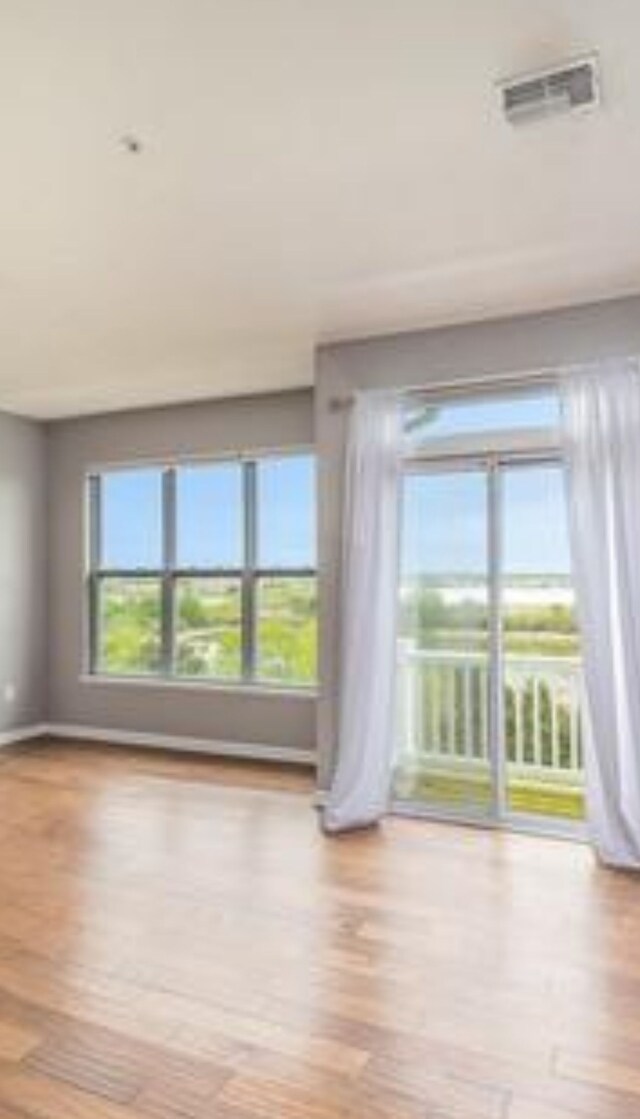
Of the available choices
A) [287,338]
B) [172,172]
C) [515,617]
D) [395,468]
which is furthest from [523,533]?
[172,172]

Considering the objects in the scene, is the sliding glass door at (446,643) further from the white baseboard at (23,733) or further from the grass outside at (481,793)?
the white baseboard at (23,733)

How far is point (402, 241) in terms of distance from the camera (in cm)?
305

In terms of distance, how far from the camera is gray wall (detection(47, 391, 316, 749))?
527 centimetres

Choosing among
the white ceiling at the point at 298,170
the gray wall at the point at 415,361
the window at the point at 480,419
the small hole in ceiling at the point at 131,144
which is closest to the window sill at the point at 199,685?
the gray wall at the point at 415,361

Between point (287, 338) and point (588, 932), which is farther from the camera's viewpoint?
point (287, 338)

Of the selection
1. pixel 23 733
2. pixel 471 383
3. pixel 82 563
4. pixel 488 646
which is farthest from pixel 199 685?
pixel 471 383

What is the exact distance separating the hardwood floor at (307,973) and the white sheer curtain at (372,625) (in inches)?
12.7

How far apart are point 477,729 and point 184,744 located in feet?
7.94

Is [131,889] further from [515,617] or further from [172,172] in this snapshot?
[172,172]

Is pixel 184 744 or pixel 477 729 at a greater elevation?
pixel 477 729

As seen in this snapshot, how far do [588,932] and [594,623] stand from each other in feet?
4.53

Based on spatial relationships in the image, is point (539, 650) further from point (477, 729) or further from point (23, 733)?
point (23, 733)

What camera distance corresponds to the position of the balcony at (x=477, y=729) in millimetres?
4152

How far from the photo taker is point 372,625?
13.3ft
